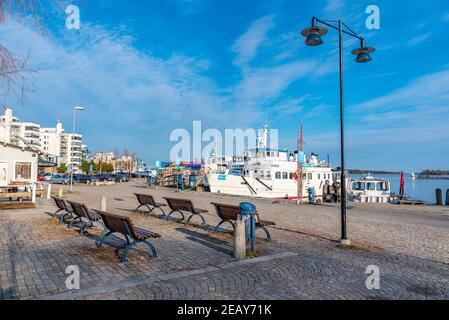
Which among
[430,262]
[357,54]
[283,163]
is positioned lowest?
[430,262]

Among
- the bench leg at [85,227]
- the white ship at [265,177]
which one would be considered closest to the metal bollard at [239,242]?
the bench leg at [85,227]

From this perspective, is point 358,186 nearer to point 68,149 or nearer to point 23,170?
point 23,170

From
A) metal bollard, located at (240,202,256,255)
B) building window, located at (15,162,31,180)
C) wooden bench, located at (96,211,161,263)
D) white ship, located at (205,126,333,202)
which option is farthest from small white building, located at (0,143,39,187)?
metal bollard, located at (240,202,256,255)

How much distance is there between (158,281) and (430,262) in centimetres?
536

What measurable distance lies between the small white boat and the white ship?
308 cm

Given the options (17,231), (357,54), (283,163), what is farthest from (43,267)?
(283,163)

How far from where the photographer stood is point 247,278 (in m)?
5.12

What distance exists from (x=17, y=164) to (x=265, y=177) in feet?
66.7

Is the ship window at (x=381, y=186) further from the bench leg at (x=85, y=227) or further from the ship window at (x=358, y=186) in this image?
the bench leg at (x=85, y=227)

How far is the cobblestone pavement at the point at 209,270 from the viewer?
14.7 feet

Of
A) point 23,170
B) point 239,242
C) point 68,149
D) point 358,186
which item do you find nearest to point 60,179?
point 23,170

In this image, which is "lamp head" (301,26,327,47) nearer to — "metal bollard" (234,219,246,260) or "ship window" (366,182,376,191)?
"metal bollard" (234,219,246,260)

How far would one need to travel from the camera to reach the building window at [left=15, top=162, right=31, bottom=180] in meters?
19.8
